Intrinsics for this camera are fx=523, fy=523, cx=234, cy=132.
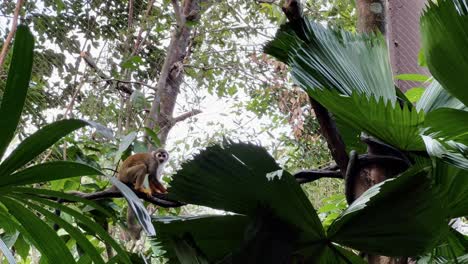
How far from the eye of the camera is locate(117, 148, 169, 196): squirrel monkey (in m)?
2.21

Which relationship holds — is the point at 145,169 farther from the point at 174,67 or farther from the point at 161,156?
the point at 174,67

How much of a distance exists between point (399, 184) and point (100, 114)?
1979 millimetres

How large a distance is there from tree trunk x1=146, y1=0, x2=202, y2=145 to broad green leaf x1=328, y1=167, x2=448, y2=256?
5.33 feet

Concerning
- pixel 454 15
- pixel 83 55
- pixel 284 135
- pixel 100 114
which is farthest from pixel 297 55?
pixel 284 135

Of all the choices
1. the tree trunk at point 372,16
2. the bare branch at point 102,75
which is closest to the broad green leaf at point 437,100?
A: the tree trunk at point 372,16

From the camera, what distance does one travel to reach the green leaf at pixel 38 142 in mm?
667

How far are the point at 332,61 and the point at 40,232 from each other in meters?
0.52

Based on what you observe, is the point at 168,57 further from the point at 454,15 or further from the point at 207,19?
the point at 454,15

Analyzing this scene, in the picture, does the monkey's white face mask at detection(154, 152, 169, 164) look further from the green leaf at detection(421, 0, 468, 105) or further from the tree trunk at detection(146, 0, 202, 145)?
the green leaf at detection(421, 0, 468, 105)

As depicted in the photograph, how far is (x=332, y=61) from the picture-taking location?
844 millimetres

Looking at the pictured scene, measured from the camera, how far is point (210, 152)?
27.4 inches

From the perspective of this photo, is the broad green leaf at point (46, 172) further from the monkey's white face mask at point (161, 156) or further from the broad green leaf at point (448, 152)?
the monkey's white face mask at point (161, 156)

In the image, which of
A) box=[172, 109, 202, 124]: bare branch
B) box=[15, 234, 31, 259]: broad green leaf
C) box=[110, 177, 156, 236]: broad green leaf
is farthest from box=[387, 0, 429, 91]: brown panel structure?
box=[172, 109, 202, 124]: bare branch

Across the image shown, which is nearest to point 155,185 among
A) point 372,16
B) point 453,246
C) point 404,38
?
point 404,38
